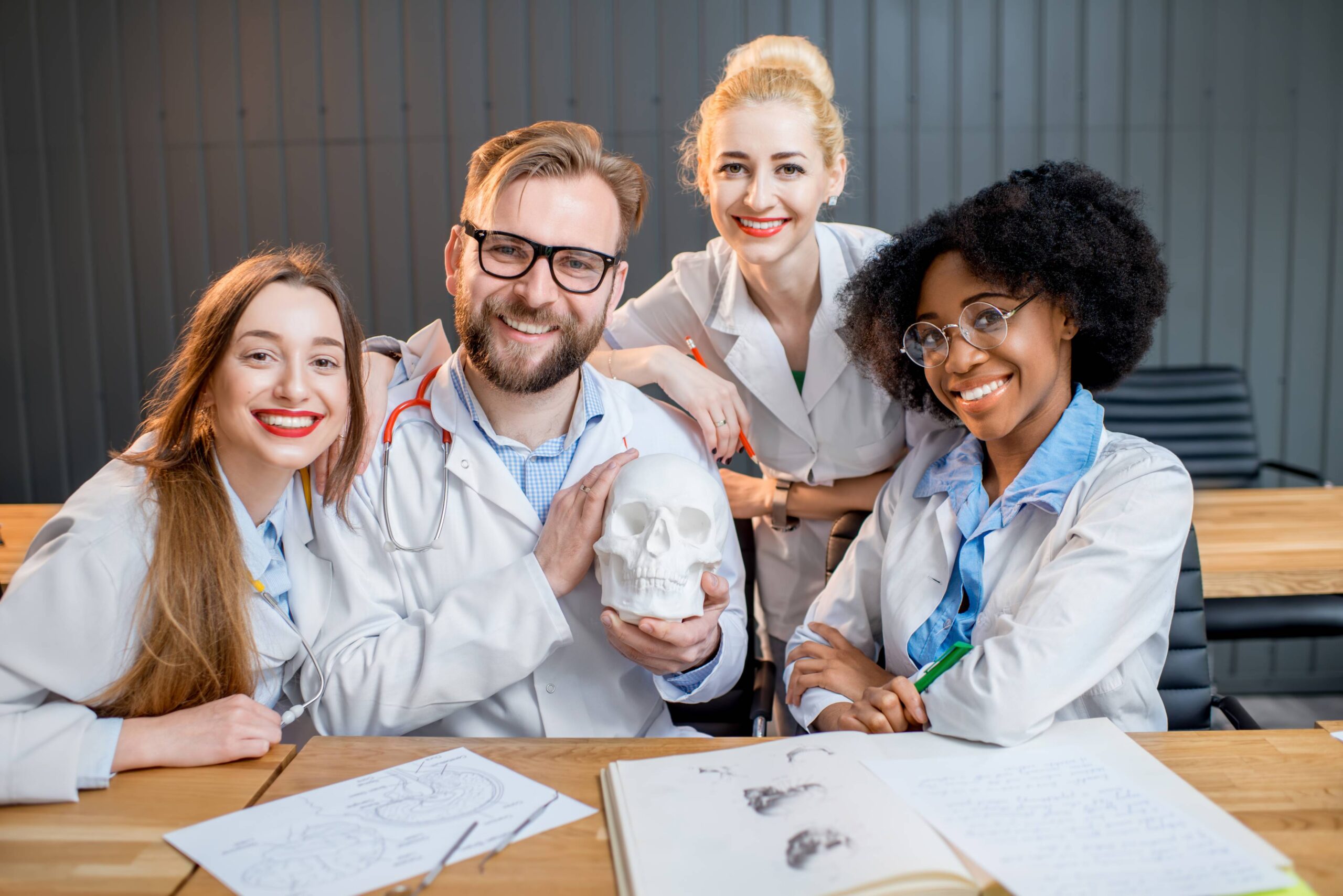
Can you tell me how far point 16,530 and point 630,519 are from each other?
2.40 meters

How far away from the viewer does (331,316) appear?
5.50 ft

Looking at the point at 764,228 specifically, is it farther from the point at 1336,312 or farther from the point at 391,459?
the point at 1336,312

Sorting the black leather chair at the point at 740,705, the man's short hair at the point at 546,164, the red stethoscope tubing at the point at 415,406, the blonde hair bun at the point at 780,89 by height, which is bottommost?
the black leather chair at the point at 740,705

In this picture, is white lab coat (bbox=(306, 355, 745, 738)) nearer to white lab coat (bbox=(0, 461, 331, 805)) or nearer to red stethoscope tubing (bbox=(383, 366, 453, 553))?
red stethoscope tubing (bbox=(383, 366, 453, 553))

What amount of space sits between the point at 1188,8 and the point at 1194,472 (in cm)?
209

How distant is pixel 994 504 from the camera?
1.81m

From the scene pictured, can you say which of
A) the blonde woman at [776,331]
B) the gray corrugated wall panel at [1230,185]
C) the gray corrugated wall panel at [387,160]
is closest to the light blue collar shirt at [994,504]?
the blonde woman at [776,331]

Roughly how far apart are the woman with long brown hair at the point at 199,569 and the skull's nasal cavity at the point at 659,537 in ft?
1.93

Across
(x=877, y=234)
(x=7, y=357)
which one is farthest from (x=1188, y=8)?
(x=7, y=357)

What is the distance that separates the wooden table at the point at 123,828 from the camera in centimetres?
109

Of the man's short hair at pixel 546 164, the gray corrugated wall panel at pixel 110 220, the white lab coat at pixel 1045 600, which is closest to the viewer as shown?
the white lab coat at pixel 1045 600

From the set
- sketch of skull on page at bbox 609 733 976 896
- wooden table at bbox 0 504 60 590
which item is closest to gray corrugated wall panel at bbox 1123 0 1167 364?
sketch of skull on page at bbox 609 733 976 896

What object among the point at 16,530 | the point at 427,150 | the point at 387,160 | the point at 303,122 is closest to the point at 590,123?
the point at 427,150

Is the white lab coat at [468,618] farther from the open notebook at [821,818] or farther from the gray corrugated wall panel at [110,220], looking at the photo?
the gray corrugated wall panel at [110,220]
